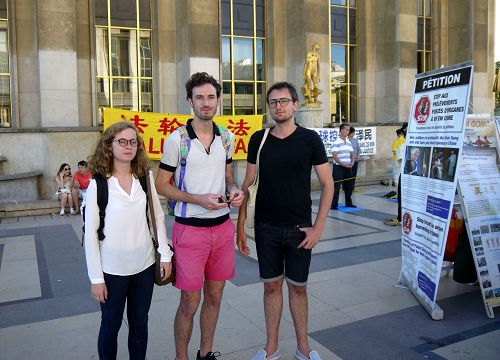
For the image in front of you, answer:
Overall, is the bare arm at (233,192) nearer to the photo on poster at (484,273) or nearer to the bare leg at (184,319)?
the bare leg at (184,319)

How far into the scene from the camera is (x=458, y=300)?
527 cm

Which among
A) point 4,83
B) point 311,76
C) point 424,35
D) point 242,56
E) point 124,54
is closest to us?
point 4,83

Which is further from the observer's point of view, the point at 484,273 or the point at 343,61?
the point at 343,61

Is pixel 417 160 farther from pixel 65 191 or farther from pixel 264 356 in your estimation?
pixel 65 191

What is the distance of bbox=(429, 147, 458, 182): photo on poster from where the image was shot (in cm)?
456

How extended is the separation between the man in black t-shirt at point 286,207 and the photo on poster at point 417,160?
1810mm

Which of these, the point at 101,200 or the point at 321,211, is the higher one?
the point at 101,200

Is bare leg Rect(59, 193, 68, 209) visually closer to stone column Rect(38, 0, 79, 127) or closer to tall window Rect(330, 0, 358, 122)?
stone column Rect(38, 0, 79, 127)

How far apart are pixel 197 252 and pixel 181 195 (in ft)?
1.40

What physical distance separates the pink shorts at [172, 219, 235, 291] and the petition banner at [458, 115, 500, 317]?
278cm

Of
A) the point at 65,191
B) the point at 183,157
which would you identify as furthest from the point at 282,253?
the point at 65,191

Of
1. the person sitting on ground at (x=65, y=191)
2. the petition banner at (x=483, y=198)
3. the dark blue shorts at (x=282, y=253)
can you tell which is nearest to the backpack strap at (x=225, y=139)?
the dark blue shorts at (x=282, y=253)

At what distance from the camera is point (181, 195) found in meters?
3.37

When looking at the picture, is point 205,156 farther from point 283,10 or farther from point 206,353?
point 283,10
